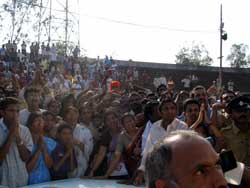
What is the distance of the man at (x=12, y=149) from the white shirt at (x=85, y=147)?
2.41ft

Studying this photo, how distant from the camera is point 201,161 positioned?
1419 millimetres

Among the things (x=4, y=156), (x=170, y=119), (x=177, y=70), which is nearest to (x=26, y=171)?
(x=4, y=156)

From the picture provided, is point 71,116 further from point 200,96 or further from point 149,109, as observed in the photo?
point 200,96

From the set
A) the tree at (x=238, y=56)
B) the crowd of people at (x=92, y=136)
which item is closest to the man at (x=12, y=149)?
the crowd of people at (x=92, y=136)

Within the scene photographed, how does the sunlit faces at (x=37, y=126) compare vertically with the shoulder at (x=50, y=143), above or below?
above

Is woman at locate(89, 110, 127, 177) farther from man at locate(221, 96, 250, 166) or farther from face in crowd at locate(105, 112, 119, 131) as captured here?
man at locate(221, 96, 250, 166)

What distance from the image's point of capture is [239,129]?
14.3 feet

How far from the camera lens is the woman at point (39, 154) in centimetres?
474

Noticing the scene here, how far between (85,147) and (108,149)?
310mm

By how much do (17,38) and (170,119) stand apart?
1839cm

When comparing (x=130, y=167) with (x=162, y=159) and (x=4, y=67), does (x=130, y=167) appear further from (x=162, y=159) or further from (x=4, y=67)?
(x=4, y=67)

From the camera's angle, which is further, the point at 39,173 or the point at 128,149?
the point at 128,149

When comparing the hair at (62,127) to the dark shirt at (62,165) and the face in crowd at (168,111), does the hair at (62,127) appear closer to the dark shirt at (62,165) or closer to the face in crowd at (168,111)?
the dark shirt at (62,165)

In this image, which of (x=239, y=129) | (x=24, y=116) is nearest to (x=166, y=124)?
(x=239, y=129)
